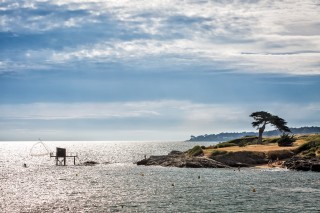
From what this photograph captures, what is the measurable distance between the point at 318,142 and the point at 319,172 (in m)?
23.2

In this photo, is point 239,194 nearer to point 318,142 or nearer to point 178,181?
point 178,181

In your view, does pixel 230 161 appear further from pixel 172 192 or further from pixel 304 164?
pixel 172 192

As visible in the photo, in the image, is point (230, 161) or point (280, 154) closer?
point (230, 161)

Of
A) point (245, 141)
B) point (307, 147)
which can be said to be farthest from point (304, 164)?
point (245, 141)

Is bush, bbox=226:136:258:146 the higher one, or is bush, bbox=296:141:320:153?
bush, bbox=226:136:258:146

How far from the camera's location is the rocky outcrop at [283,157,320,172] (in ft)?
364

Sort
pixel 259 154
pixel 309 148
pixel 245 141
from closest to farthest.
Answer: pixel 309 148, pixel 259 154, pixel 245 141

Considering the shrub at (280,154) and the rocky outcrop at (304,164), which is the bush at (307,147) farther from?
the rocky outcrop at (304,164)

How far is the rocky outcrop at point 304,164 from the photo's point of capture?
364 feet

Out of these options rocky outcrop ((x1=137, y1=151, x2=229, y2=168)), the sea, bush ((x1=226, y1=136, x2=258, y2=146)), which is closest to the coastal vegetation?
rocky outcrop ((x1=137, y1=151, x2=229, y2=168))

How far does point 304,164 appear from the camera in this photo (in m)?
113

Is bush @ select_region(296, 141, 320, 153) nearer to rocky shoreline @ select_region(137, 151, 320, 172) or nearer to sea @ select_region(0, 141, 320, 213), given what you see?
rocky shoreline @ select_region(137, 151, 320, 172)

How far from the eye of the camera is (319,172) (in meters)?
108

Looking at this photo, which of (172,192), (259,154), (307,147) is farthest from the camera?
(259,154)
